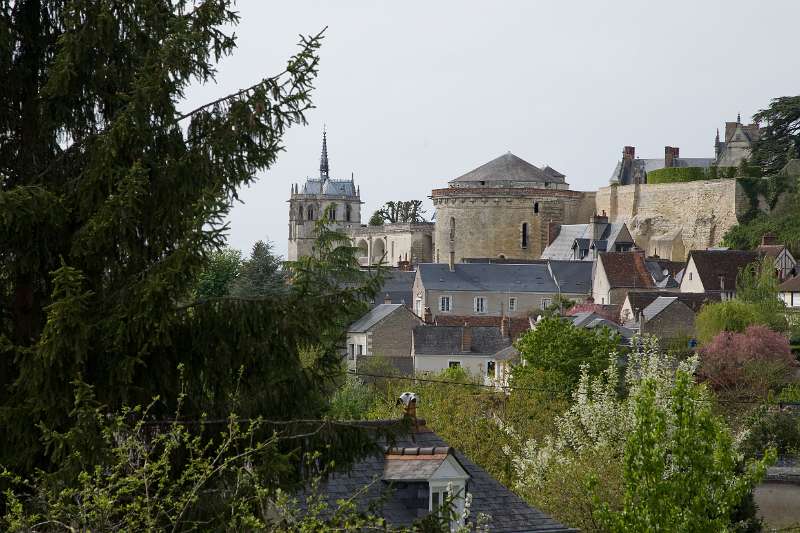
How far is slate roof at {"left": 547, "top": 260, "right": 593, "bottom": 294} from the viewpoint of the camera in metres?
61.9

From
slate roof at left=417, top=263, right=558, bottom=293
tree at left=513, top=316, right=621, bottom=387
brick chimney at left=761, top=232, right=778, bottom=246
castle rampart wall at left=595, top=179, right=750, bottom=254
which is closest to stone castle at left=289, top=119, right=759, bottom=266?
castle rampart wall at left=595, top=179, right=750, bottom=254

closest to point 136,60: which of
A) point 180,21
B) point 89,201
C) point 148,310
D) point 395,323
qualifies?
point 180,21

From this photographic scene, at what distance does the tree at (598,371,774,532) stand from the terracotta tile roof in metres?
44.5

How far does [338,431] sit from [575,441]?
38.0ft

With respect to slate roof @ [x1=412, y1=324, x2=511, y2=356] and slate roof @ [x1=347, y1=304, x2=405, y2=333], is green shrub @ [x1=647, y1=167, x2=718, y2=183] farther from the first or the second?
slate roof @ [x1=412, y1=324, x2=511, y2=356]

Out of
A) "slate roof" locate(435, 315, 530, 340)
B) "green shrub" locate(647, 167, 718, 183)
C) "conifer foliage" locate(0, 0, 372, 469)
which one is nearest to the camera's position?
"conifer foliage" locate(0, 0, 372, 469)

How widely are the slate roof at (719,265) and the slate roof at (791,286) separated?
420 cm

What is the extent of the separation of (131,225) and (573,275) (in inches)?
2218

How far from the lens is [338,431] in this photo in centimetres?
788

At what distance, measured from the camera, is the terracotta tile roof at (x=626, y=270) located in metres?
56.0

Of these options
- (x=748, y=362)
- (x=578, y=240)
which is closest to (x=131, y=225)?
(x=748, y=362)

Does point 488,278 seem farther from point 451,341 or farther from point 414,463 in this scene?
point 414,463

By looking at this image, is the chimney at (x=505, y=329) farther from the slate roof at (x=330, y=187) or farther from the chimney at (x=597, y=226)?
the slate roof at (x=330, y=187)

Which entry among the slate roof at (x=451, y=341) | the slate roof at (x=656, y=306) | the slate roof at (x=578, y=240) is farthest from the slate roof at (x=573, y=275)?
the slate roof at (x=451, y=341)
